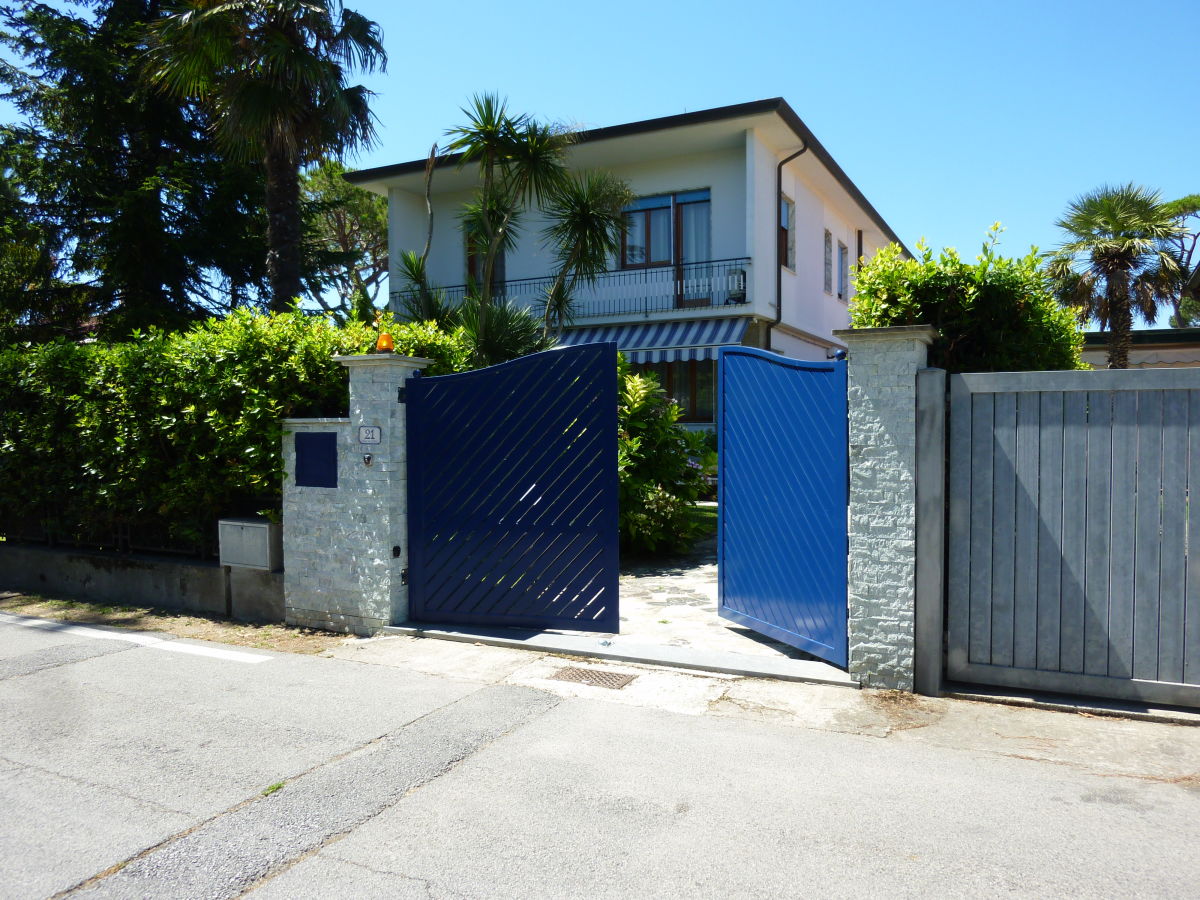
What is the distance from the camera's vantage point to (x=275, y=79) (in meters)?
12.4

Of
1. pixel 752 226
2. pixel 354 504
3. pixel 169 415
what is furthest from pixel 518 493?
pixel 752 226

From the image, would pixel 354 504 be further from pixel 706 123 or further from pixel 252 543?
pixel 706 123

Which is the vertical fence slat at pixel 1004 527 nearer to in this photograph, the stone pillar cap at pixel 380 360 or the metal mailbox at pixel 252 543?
the stone pillar cap at pixel 380 360

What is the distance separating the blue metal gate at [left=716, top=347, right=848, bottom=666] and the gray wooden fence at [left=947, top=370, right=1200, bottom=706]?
716 millimetres

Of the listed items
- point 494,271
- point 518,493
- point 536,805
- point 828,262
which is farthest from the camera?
point 828,262

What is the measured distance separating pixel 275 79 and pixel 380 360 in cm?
783

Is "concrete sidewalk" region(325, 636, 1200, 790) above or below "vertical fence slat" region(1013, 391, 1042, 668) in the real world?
below

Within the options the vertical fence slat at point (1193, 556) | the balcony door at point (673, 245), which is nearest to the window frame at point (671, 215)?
the balcony door at point (673, 245)

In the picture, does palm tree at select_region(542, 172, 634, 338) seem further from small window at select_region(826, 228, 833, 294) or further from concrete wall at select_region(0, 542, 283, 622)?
small window at select_region(826, 228, 833, 294)

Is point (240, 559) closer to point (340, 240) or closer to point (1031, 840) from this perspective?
point (1031, 840)

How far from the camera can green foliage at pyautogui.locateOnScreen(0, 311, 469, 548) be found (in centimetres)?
751

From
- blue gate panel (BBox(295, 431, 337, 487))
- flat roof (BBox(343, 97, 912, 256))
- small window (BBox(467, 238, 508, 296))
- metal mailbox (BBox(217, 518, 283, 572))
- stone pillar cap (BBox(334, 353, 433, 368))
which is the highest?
flat roof (BBox(343, 97, 912, 256))

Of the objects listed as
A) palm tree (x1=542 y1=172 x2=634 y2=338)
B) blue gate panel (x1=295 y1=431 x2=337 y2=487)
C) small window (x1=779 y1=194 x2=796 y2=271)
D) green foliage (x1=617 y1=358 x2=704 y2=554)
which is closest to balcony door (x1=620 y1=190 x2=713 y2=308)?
small window (x1=779 y1=194 x2=796 y2=271)

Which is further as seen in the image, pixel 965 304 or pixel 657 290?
pixel 657 290
